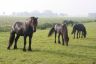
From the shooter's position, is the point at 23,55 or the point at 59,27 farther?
the point at 59,27

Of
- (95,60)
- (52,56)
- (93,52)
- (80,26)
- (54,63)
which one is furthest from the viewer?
(80,26)

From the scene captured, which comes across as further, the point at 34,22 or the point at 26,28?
the point at 26,28

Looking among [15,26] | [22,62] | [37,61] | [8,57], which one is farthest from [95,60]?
[15,26]

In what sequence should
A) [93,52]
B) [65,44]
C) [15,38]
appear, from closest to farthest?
[93,52], [15,38], [65,44]

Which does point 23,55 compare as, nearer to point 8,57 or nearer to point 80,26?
point 8,57

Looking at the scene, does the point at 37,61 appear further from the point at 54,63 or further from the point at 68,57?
the point at 68,57

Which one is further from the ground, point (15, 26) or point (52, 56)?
point (15, 26)

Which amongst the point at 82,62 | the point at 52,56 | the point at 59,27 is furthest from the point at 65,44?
the point at 82,62

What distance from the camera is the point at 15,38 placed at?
18984 millimetres

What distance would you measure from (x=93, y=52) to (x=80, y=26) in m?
10.8

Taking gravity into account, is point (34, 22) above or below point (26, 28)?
above

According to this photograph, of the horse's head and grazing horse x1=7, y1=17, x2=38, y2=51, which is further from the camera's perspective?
grazing horse x1=7, y1=17, x2=38, y2=51

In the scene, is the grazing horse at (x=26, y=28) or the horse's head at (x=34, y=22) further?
the grazing horse at (x=26, y=28)

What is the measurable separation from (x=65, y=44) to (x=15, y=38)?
15.6ft
